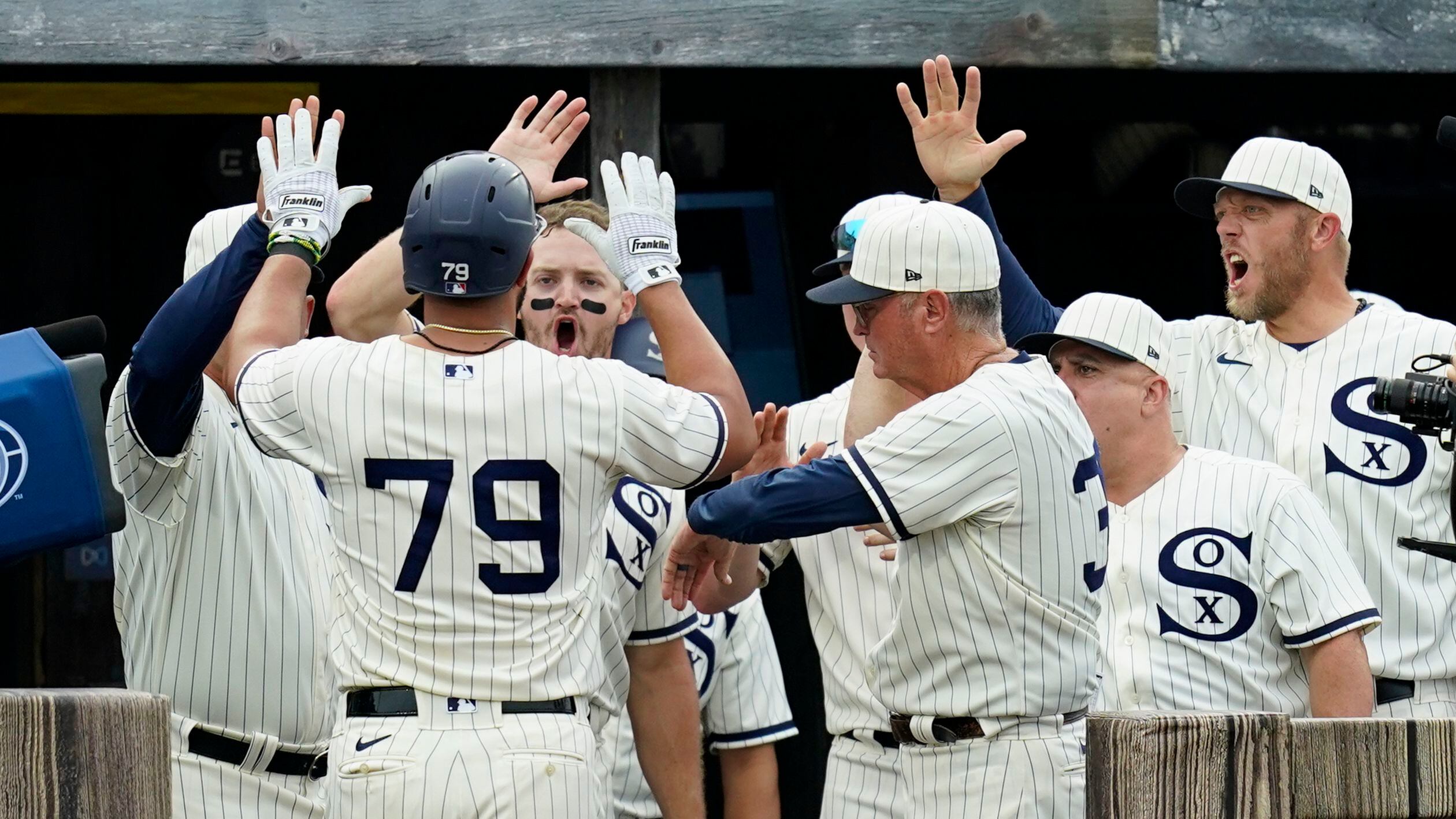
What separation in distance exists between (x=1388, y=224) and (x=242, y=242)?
234 inches

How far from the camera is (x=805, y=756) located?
5.92m

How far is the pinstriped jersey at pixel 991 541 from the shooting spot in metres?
2.98

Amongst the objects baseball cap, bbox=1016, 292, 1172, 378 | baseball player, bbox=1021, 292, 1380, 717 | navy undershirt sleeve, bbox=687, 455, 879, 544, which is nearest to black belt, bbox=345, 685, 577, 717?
navy undershirt sleeve, bbox=687, 455, 879, 544

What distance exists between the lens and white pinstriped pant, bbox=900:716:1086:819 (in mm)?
3088

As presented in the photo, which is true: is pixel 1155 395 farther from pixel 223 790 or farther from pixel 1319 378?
pixel 223 790

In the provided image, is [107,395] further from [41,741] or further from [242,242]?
[41,741]

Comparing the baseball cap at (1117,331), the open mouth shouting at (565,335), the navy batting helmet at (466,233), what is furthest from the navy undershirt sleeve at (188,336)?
the baseball cap at (1117,331)

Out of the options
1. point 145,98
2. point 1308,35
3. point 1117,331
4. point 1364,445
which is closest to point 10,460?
point 1117,331

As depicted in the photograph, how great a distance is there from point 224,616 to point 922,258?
4.59ft

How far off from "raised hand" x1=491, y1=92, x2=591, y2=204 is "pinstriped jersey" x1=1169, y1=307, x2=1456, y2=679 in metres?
1.69

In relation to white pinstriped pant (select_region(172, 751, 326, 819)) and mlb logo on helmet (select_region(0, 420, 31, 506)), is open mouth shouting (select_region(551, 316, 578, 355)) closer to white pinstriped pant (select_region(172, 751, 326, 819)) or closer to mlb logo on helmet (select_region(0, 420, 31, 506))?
white pinstriped pant (select_region(172, 751, 326, 819))

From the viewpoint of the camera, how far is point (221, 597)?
3.34 meters

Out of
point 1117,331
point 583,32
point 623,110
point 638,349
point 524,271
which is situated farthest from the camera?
point 623,110

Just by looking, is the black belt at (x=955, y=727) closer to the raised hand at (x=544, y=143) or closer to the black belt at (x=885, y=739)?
the black belt at (x=885, y=739)
